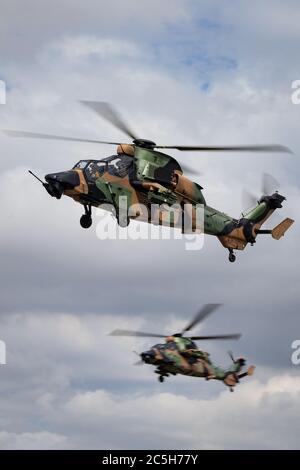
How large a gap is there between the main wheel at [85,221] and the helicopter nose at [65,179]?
3.16 m

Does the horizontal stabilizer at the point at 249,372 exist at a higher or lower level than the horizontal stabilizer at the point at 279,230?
lower

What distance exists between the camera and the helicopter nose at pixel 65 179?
193ft

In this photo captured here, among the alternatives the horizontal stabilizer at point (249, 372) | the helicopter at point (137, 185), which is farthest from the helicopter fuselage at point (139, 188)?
the horizontal stabilizer at point (249, 372)

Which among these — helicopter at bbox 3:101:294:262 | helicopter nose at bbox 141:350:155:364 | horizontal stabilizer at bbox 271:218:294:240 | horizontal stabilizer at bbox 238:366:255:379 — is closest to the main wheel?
helicopter at bbox 3:101:294:262

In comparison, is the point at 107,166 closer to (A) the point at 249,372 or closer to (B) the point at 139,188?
(B) the point at 139,188

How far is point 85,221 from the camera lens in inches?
2442

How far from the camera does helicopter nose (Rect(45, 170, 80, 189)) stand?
5869 cm

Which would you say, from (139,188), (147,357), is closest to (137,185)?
(139,188)

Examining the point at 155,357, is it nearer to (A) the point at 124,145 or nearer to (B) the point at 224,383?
(B) the point at 224,383

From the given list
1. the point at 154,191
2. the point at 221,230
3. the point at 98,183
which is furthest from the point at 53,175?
the point at 221,230

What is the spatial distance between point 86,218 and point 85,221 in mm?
206

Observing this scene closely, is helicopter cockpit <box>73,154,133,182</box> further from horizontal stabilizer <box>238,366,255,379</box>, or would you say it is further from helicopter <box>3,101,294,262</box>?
horizontal stabilizer <box>238,366,255,379</box>

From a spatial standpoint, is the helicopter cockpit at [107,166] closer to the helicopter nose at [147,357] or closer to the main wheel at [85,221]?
the main wheel at [85,221]

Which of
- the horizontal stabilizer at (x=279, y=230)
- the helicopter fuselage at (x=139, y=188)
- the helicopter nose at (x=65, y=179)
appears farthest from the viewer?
the horizontal stabilizer at (x=279, y=230)
